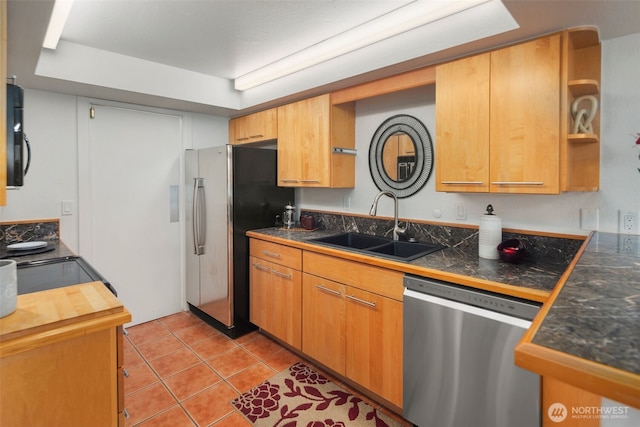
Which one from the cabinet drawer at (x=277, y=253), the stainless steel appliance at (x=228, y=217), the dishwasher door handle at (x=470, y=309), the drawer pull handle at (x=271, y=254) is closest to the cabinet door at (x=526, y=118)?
the dishwasher door handle at (x=470, y=309)

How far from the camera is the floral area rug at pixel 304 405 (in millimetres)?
1905

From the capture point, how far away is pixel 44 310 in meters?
1.13

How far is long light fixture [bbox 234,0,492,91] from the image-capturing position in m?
1.80

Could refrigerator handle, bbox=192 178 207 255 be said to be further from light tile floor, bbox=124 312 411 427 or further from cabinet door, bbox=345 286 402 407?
cabinet door, bbox=345 286 402 407

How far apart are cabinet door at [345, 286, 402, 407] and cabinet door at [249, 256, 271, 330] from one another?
92cm

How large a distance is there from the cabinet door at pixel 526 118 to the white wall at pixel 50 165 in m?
3.20

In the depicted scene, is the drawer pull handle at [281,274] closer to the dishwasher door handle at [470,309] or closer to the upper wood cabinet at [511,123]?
the dishwasher door handle at [470,309]

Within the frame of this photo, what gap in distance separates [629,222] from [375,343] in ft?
4.87

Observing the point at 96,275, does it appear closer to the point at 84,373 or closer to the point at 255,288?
the point at 84,373

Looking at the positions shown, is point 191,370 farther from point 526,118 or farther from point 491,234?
point 526,118

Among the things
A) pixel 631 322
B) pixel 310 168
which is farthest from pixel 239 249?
pixel 631 322

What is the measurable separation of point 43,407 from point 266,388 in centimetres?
139

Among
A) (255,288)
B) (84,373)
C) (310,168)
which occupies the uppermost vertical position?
(310,168)

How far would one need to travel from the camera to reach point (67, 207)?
279 cm
